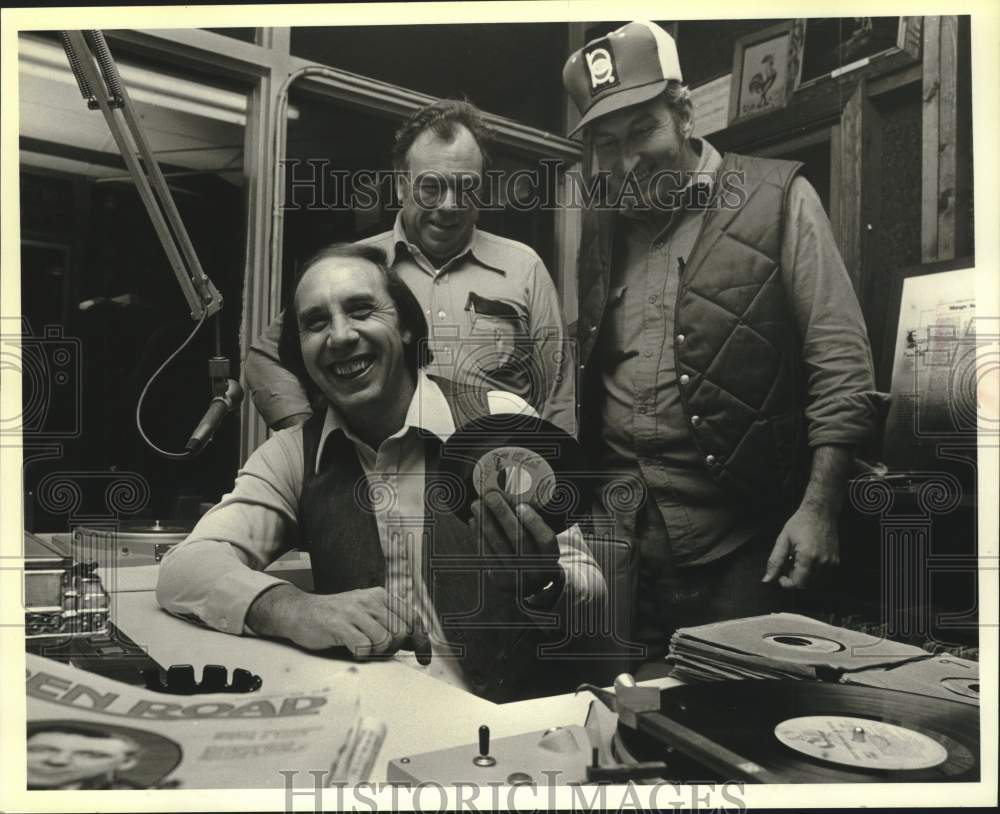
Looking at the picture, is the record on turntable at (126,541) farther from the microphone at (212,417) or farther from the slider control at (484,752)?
the slider control at (484,752)

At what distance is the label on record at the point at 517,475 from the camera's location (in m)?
2.11

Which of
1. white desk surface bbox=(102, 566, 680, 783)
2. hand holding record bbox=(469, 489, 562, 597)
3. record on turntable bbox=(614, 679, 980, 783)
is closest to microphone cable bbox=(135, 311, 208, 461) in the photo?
white desk surface bbox=(102, 566, 680, 783)

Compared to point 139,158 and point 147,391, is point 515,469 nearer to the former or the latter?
point 147,391

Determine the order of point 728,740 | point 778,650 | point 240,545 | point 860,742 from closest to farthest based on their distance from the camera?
point 728,740, point 860,742, point 778,650, point 240,545

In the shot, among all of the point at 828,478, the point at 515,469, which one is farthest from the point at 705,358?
the point at 515,469

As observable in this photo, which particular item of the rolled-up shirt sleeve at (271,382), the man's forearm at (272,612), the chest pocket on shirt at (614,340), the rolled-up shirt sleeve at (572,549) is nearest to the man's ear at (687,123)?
the chest pocket on shirt at (614,340)

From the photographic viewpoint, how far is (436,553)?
6.91 feet

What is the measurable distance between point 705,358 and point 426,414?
0.64 m

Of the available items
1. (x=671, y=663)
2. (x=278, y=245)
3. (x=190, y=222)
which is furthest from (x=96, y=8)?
(x=671, y=663)

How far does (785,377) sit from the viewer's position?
2121 millimetres

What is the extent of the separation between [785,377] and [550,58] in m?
0.89

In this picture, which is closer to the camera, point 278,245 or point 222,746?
point 222,746

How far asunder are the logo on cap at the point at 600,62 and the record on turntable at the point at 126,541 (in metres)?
1.37

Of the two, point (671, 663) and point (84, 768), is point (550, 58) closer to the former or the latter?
point (671, 663)
